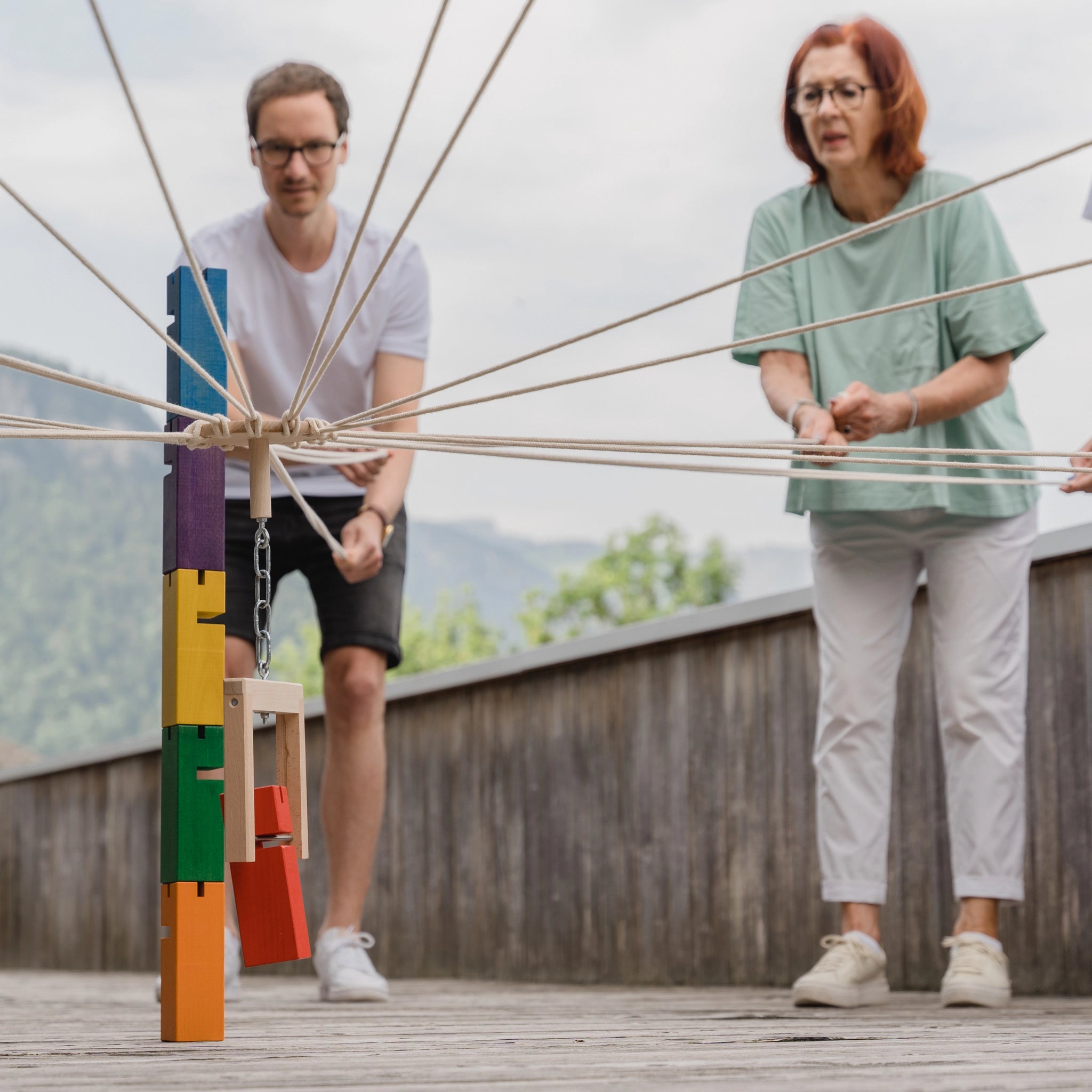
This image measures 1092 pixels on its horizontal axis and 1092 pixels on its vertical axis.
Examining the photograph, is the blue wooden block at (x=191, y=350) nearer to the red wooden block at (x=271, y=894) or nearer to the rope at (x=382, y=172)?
the rope at (x=382, y=172)

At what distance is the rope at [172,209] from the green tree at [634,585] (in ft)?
102

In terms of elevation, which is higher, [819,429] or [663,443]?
[819,429]

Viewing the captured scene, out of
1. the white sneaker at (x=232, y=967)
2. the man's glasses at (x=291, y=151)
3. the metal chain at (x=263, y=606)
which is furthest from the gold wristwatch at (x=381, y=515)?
the metal chain at (x=263, y=606)

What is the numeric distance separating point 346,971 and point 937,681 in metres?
0.98

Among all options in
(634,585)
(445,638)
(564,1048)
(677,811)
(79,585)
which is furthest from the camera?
(79,585)

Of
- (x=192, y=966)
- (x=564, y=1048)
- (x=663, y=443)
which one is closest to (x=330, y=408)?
(x=663, y=443)

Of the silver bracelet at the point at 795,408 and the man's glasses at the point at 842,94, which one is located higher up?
the man's glasses at the point at 842,94

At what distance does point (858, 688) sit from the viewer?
2.22 m

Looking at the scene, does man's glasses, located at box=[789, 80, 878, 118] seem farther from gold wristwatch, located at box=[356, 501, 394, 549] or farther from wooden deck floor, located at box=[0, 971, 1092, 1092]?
wooden deck floor, located at box=[0, 971, 1092, 1092]

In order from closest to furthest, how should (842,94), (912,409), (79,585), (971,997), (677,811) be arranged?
(971,997) < (912,409) < (842,94) < (677,811) < (79,585)

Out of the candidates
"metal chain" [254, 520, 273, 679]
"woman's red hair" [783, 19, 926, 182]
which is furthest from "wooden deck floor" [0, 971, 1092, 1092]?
"woman's red hair" [783, 19, 926, 182]

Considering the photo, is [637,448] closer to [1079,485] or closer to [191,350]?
[191,350]

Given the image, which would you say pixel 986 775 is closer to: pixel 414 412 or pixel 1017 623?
pixel 1017 623

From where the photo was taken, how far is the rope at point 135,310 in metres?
1.41
